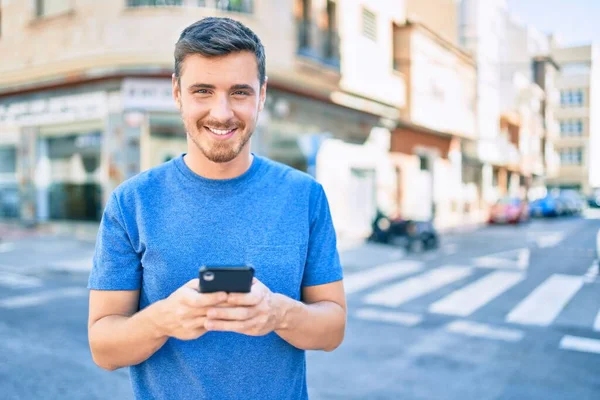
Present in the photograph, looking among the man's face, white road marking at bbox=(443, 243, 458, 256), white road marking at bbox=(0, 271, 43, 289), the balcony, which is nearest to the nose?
the man's face

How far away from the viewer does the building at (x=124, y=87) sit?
47.0 ft

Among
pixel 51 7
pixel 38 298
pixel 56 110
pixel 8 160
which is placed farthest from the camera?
pixel 8 160

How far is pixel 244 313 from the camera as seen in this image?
134cm

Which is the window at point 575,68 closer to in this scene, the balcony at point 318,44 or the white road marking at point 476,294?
the balcony at point 318,44

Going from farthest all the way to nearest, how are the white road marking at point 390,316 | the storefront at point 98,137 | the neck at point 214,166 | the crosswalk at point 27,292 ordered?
the storefront at point 98,137 → the crosswalk at point 27,292 → the white road marking at point 390,316 → the neck at point 214,166

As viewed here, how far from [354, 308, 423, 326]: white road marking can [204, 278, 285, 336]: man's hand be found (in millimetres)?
6175

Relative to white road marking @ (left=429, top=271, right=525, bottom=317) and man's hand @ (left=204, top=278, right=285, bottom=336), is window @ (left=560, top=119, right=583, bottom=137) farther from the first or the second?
man's hand @ (left=204, top=278, right=285, bottom=336)

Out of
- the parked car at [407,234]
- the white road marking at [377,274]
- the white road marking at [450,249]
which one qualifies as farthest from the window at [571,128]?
the white road marking at [377,274]

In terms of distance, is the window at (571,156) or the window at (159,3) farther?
the window at (571,156)

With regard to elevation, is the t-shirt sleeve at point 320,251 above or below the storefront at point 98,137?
below

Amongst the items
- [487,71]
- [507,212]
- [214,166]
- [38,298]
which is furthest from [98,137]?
[487,71]

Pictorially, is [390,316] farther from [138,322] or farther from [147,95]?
[147,95]

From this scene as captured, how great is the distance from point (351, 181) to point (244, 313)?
19102 millimetres

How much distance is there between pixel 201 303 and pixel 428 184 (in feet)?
88.9
